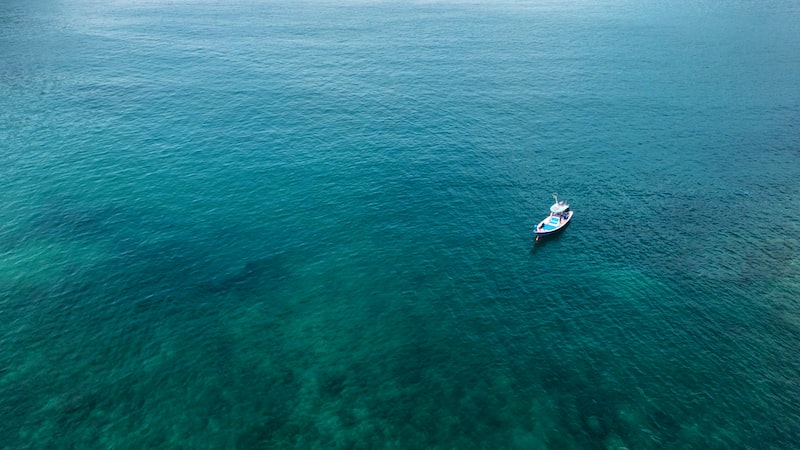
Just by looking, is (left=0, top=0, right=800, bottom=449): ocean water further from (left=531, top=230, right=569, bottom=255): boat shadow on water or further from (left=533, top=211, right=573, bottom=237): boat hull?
(left=533, top=211, right=573, bottom=237): boat hull

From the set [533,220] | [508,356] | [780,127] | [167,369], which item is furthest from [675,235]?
[167,369]

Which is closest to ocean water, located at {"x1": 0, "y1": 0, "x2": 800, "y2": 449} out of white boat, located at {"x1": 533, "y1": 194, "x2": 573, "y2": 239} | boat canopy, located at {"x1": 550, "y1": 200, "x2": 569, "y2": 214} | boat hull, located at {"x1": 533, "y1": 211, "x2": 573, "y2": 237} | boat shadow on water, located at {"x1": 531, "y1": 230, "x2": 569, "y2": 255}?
Result: boat shadow on water, located at {"x1": 531, "y1": 230, "x2": 569, "y2": 255}

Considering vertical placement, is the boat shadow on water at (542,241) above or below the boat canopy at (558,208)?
below

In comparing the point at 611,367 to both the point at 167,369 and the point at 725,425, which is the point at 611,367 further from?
the point at 167,369

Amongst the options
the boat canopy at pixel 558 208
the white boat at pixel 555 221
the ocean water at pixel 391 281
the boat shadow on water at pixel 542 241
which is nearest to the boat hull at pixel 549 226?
the white boat at pixel 555 221

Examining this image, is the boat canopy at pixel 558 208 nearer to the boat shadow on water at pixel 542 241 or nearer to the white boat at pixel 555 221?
the white boat at pixel 555 221

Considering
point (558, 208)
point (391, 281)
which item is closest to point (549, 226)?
point (558, 208)
